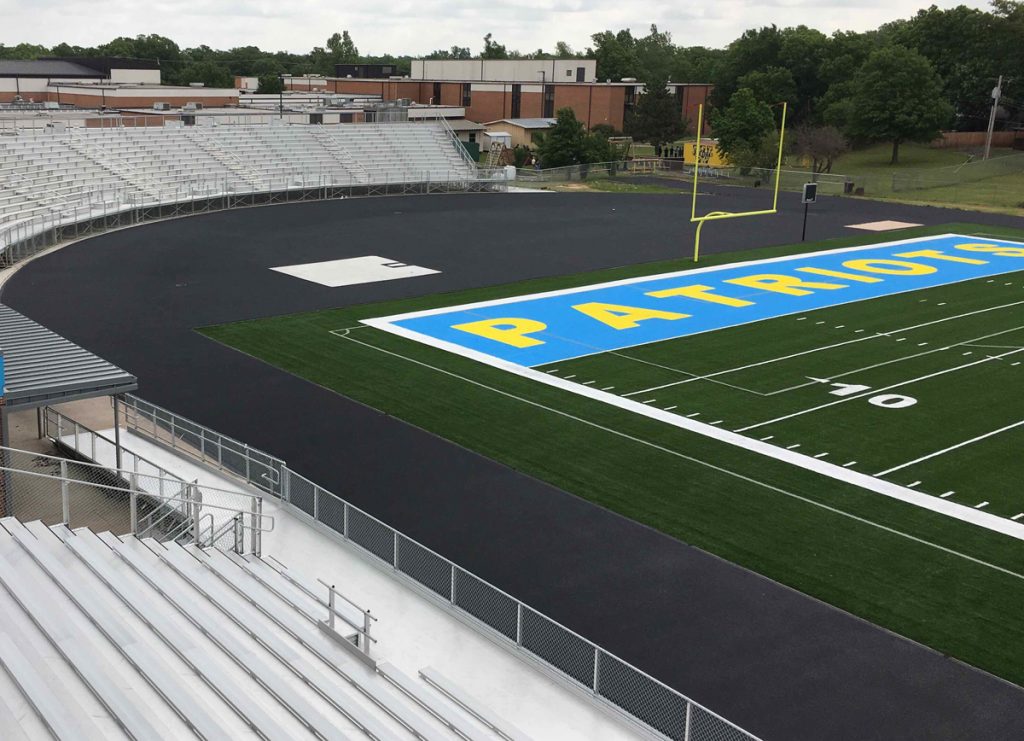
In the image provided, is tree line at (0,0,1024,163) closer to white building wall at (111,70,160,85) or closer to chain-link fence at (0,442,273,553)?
white building wall at (111,70,160,85)

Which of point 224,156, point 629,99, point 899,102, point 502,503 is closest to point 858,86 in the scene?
point 899,102

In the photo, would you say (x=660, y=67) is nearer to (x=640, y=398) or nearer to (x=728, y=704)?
(x=640, y=398)

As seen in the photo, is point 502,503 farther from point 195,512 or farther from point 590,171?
point 590,171

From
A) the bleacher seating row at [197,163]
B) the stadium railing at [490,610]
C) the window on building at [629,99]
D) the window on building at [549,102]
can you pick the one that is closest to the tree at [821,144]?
the bleacher seating row at [197,163]

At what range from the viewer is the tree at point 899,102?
75.9 m

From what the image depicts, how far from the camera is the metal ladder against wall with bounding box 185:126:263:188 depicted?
2092 inches

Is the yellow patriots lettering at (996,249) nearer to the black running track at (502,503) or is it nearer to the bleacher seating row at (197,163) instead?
the black running track at (502,503)

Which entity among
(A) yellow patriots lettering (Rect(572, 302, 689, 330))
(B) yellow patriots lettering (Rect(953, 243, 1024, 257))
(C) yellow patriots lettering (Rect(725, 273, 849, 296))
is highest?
(B) yellow patriots lettering (Rect(953, 243, 1024, 257))

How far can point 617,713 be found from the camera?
36.6 feet

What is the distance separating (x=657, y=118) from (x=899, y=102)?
1676cm

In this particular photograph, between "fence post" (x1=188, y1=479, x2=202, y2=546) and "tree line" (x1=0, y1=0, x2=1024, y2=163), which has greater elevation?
"tree line" (x1=0, y1=0, x2=1024, y2=163)

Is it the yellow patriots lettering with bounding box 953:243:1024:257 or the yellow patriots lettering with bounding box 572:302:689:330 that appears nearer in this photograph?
the yellow patriots lettering with bounding box 572:302:689:330

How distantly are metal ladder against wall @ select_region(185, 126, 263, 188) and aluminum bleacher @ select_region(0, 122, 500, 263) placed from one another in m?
0.05

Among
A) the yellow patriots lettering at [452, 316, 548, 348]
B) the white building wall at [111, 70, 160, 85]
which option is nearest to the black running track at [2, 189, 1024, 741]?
the yellow patriots lettering at [452, 316, 548, 348]
